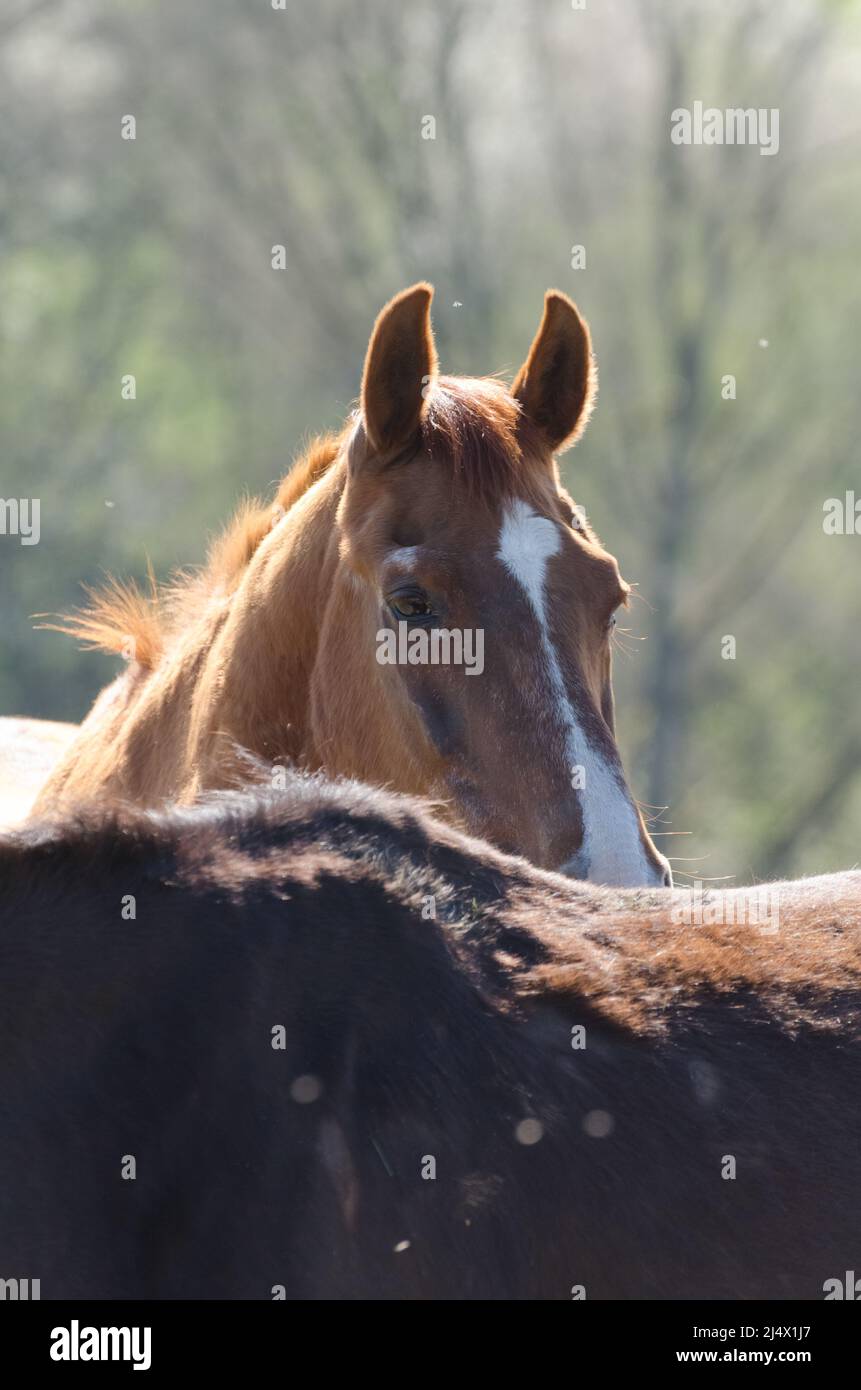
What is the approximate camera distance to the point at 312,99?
13.3m

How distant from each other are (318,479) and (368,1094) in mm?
2146

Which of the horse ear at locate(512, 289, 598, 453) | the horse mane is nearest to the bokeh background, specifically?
the horse mane

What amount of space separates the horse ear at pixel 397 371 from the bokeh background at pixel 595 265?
9.45 meters

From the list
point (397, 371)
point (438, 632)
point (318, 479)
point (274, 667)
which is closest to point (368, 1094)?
point (438, 632)

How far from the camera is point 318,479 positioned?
3.62 m

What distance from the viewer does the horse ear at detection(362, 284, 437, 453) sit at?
125 inches

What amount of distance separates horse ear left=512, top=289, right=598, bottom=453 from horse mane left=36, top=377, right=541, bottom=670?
0.25 ft

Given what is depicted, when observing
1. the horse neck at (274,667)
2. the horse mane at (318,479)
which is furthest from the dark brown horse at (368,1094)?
the horse mane at (318,479)

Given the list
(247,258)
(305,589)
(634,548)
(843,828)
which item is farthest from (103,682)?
(305,589)

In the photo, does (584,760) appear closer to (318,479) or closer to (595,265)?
(318,479)

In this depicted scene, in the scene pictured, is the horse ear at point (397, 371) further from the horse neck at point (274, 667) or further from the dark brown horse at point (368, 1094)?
the dark brown horse at point (368, 1094)
